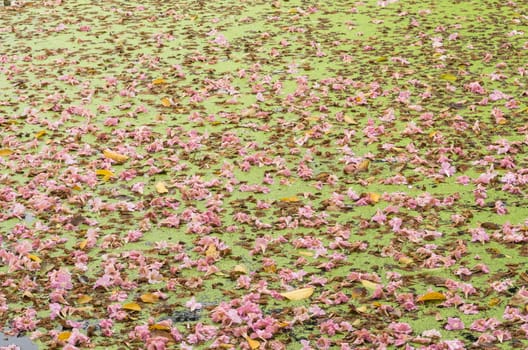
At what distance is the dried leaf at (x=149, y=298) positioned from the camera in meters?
3.13

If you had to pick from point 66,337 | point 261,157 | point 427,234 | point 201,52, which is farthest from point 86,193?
point 201,52

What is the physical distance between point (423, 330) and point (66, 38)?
4.72 metres

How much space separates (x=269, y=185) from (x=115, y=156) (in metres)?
0.90

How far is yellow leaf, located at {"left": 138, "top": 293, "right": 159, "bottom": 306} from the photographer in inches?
123

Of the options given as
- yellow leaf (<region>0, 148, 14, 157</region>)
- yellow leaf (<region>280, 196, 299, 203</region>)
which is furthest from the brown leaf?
yellow leaf (<region>0, 148, 14, 157</region>)

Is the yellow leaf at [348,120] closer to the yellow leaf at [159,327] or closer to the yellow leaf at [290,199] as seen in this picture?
the yellow leaf at [290,199]

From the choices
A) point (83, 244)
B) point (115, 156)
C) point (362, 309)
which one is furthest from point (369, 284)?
point (115, 156)

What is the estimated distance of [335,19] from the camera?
6.98 metres

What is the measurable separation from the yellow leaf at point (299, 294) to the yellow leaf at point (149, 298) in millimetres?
476

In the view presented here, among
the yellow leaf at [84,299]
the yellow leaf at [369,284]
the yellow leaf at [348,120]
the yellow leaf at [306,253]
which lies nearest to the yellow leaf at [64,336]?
the yellow leaf at [84,299]

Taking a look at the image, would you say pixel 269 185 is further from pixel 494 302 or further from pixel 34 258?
pixel 494 302

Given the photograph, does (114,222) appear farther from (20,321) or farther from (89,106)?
(89,106)

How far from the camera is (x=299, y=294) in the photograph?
10.2ft

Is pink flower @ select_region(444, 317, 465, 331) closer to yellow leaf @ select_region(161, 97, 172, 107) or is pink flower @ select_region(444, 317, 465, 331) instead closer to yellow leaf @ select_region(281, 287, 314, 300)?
yellow leaf @ select_region(281, 287, 314, 300)
